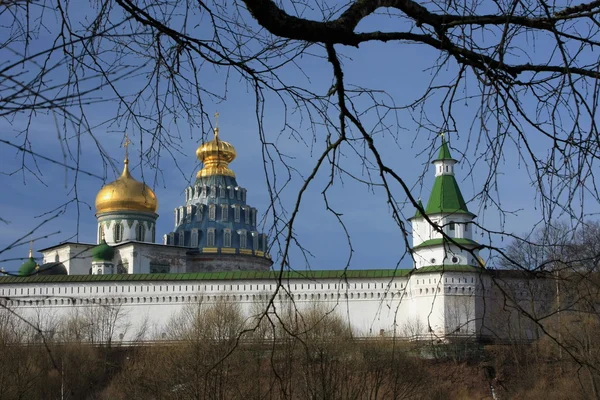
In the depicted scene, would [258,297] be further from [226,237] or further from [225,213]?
[225,213]

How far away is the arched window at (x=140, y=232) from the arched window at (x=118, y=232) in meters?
0.51

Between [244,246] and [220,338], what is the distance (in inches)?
729

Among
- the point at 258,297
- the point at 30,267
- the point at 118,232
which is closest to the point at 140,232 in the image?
the point at 118,232

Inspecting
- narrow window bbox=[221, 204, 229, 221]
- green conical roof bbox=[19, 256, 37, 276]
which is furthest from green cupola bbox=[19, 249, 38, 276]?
narrow window bbox=[221, 204, 229, 221]

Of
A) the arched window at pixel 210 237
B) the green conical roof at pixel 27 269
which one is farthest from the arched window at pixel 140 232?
the green conical roof at pixel 27 269

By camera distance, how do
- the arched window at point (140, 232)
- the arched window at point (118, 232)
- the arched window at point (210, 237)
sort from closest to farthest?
the arched window at point (118, 232)
the arched window at point (140, 232)
the arched window at point (210, 237)

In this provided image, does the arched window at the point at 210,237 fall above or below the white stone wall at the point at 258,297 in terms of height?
above

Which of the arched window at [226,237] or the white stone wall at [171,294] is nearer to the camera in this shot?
the white stone wall at [171,294]

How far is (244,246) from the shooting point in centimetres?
3750

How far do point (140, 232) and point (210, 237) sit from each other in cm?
291

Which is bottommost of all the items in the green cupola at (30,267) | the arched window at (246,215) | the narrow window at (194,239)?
the green cupola at (30,267)

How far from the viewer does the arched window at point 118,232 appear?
35.3 m

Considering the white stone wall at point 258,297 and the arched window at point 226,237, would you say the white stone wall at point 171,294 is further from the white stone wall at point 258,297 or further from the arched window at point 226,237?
the arched window at point 226,237

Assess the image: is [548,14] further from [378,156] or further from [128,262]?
[128,262]
